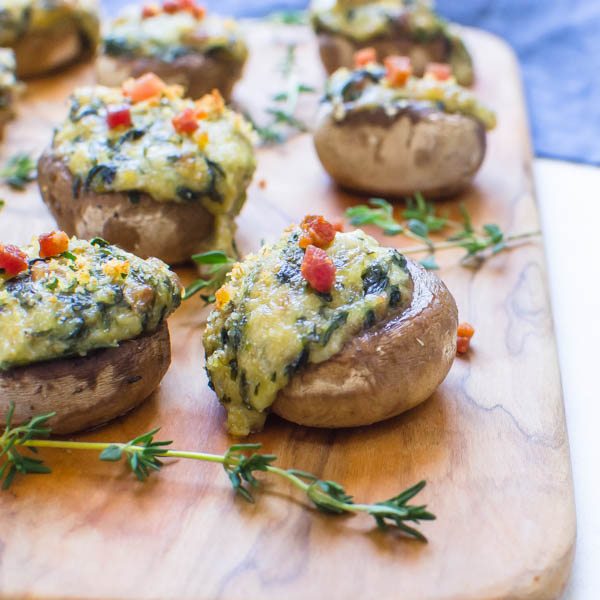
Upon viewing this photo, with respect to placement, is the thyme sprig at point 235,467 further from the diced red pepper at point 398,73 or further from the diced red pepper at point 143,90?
the diced red pepper at point 398,73

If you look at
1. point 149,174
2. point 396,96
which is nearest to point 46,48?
point 149,174

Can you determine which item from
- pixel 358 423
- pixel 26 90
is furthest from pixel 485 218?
pixel 26 90

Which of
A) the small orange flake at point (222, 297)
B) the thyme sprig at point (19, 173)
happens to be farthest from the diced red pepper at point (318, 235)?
the thyme sprig at point (19, 173)

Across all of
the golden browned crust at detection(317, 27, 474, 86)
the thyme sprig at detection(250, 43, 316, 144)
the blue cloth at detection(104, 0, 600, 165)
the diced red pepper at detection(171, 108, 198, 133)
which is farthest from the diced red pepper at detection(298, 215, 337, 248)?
the golden browned crust at detection(317, 27, 474, 86)

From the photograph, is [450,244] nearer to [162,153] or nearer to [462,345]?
[462,345]

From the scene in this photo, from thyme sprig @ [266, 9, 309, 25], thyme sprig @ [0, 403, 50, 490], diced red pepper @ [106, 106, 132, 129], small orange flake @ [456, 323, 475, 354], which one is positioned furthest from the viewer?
thyme sprig @ [266, 9, 309, 25]

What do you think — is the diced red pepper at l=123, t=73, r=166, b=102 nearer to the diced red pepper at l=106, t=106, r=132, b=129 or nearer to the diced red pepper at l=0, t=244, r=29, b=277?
the diced red pepper at l=106, t=106, r=132, b=129
